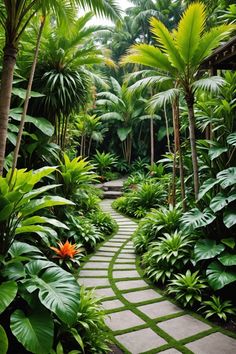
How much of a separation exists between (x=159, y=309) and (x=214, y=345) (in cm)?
68

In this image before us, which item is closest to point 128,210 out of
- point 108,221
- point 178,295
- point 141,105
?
point 108,221

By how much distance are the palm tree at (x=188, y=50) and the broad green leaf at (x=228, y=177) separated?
18.9 inches

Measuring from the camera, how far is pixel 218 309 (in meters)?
2.77

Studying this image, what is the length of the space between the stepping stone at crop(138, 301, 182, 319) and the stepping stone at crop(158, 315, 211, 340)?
14 centimetres

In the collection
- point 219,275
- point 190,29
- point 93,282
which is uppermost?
point 190,29

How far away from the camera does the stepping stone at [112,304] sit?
2.91 meters

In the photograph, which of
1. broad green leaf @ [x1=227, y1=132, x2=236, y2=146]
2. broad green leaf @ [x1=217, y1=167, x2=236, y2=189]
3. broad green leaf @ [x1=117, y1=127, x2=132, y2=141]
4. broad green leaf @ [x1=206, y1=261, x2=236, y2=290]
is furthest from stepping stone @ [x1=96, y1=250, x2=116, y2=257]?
broad green leaf @ [x1=117, y1=127, x2=132, y2=141]

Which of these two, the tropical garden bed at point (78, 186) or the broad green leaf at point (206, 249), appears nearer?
the tropical garden bed at point (78, 186)

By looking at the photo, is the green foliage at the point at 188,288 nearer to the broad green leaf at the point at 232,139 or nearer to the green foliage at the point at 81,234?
the broad green leaf at the point at 232,139

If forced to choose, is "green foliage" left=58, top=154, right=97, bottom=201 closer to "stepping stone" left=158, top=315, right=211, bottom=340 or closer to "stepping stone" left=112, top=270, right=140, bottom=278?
"stepping stone" left=112, top=270, right=140, bottom=278

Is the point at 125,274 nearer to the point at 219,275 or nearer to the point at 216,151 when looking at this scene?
the point at 219,275

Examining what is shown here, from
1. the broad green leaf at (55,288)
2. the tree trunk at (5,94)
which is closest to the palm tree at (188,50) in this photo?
the tree trunk at (5,94)

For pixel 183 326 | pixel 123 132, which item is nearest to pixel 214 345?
pixel 183 326

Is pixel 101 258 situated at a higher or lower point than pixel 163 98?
lower
